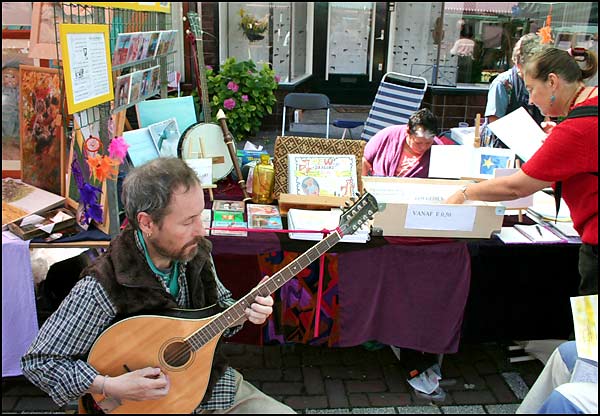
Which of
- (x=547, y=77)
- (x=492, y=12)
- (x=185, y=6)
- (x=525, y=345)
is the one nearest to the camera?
(x=547, y=77)

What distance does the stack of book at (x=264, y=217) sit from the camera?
2705 millimetres

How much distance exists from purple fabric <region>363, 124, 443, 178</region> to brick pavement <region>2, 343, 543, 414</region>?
1.12 m

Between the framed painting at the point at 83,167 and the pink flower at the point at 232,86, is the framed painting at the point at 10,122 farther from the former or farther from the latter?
the pink flower at the point at 232,86

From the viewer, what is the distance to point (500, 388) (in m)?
2.94

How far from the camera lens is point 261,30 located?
7977 millimetres

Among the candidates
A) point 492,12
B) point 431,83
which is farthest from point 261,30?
point 492,12

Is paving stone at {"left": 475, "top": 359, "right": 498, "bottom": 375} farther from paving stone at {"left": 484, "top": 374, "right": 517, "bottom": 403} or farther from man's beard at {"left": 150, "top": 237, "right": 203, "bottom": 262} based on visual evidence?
man's beard at {"left": 150, "top": 237, "right": 203, "bottom": 262}

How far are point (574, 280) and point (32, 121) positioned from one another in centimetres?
290

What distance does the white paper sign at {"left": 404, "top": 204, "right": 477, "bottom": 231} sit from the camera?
2.60 meters

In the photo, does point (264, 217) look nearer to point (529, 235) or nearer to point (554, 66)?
point (529, 235)

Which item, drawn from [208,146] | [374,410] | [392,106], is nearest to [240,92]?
[392,106]

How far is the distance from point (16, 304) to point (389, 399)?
187 cm

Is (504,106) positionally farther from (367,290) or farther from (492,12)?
(492,12)

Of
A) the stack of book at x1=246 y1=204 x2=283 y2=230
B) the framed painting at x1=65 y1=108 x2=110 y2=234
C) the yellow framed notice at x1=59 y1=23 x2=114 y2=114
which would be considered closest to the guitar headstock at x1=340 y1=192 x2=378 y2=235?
the stack of book at x1=246 y1=204 x2=283 y2=230
